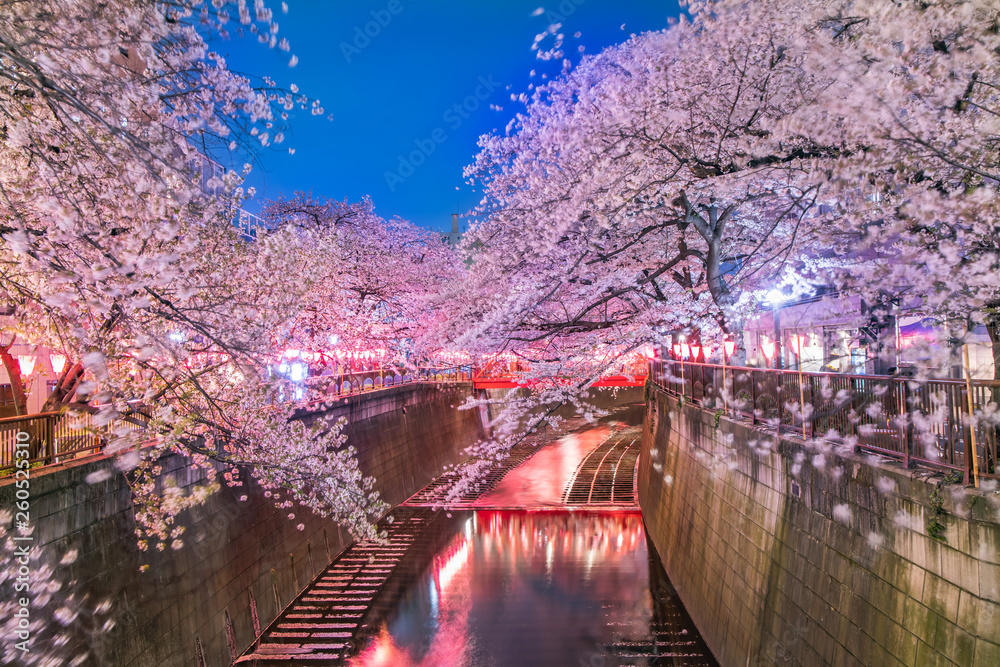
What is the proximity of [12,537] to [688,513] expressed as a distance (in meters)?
13.2

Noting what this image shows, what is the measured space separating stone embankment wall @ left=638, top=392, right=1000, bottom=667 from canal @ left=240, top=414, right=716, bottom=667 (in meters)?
2.29

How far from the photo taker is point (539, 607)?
15938 mm

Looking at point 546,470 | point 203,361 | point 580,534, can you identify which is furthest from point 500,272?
point 546,470

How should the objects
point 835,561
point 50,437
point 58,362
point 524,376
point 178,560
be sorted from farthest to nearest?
point 524,376 → point 178,560 → point 58,362 → point 50,437 → point 835,561

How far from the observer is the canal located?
44.0 feet

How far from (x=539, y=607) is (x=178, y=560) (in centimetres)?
901

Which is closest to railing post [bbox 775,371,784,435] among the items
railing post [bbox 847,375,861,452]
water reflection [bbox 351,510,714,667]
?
railing post [bbox 847,375,861,452]

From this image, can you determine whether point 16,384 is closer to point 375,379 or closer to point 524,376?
point 524,376

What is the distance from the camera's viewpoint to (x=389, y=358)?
1080 inches

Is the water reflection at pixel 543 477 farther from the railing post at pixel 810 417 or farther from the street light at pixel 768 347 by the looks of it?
the railing post at pixel 810 417

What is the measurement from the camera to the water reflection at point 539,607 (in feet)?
43.5

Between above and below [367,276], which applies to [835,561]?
below

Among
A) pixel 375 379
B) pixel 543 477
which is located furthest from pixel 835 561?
pixel 543 477

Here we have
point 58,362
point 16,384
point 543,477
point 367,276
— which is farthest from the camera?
point 543,477
